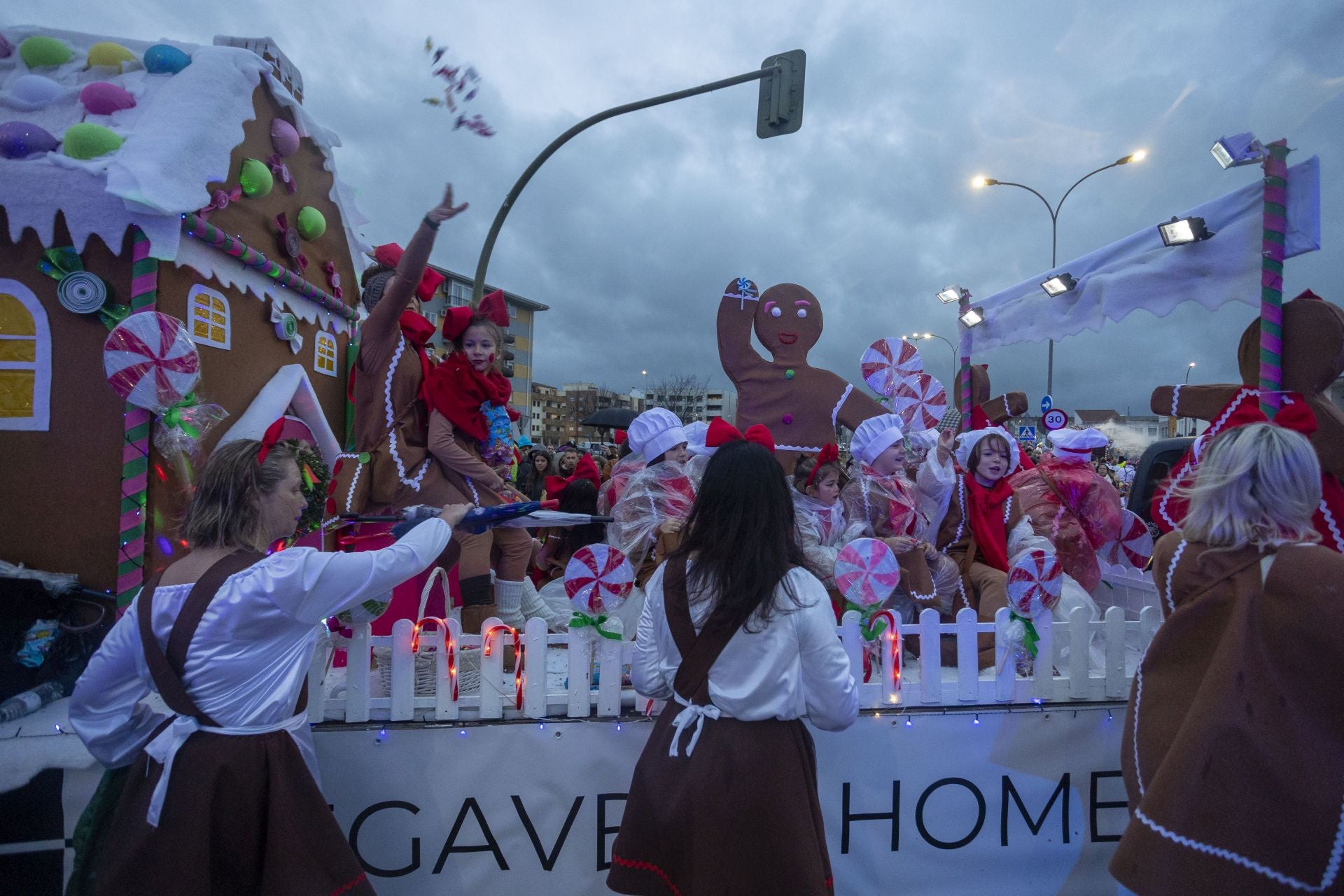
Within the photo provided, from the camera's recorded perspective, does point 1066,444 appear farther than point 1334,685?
Yes

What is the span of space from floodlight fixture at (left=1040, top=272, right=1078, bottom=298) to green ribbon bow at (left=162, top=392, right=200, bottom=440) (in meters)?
4.94

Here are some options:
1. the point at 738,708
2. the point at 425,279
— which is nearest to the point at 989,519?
the point at 738,708

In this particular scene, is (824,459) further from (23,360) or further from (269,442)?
(23,360)

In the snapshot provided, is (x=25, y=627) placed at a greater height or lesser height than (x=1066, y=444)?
lesser

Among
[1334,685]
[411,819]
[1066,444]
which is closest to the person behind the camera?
[1334,685]

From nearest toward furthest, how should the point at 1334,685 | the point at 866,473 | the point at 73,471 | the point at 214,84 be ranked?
the point at 1334,685, the point at 73,471, the point at 214,84, the point at 866,473

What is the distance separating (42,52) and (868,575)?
4.37 metres

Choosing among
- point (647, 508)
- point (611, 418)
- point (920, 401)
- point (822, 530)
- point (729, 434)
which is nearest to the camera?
point (729, 434)

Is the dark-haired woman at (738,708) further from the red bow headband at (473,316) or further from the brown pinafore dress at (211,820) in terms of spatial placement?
the red bow headband at (473,316)

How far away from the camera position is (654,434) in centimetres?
385

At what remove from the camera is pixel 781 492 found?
2037 mm

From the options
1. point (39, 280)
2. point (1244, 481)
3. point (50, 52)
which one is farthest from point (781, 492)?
point (50, 52)

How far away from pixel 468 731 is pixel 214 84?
3022mm

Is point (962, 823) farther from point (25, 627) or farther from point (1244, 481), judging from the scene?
point (25, 627)
